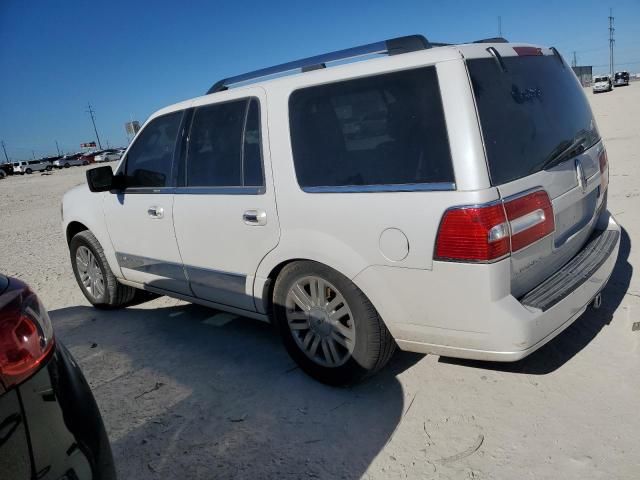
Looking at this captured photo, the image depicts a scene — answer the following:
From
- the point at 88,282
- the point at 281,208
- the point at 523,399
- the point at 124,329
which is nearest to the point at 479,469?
the point at 523,399

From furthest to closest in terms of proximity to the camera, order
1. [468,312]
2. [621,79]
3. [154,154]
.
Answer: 1. [621,79]
2. [154,154]
3. [468,312]

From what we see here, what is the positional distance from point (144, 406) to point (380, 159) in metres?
2.13

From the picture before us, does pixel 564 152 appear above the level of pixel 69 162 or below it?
above

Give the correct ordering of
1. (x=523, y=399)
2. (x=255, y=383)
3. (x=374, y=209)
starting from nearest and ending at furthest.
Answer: (x=374, y=209) < (x=523, y=399) < (x=255, y=383)

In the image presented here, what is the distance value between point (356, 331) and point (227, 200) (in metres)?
1.24

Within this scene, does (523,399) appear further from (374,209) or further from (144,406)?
(144,406)

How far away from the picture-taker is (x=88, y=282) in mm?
5270

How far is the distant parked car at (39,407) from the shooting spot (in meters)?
1.41

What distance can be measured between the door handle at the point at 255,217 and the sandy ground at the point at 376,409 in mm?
1047

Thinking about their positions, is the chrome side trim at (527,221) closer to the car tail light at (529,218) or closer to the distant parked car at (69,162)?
the car tail light at (529,218)

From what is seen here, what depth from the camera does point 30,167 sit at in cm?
5366

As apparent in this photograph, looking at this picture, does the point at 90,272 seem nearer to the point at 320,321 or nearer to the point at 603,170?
the point at 320,321

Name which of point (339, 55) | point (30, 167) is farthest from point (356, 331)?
point (30, 167)

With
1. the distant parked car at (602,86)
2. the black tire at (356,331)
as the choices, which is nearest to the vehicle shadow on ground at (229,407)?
the black tire at (356,331)
